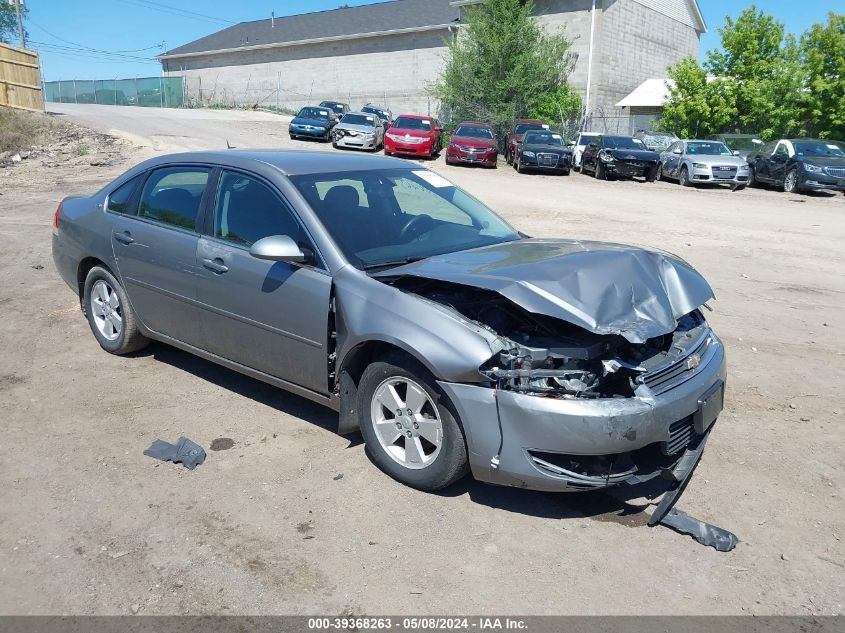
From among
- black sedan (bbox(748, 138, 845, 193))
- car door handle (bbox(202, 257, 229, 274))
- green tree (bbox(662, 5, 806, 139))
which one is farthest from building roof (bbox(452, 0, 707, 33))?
car door handle (bbox(202, 257, 229, 274))

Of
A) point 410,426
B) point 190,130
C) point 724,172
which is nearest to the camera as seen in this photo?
point 410,426

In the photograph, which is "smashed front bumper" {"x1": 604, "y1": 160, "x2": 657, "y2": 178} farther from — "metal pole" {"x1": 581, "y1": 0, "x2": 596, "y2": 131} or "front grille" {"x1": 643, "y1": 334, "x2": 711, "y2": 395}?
"front grille" {"x1": 643, "y1": 334, "x2": 711, "y2": 395}

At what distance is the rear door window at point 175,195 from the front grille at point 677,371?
3100mm

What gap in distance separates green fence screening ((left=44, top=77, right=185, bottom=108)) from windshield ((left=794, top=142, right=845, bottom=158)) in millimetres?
49378

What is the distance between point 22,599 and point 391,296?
214 centimetres

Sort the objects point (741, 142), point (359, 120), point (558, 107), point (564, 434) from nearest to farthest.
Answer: point (564, 434) < point (741, 142) < point (359, 120) < point (558, 107)

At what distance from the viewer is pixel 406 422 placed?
3908mm

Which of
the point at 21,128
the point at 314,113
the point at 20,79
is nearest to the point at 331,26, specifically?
the point at 314,113

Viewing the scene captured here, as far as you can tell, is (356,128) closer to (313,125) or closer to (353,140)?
(353,140)

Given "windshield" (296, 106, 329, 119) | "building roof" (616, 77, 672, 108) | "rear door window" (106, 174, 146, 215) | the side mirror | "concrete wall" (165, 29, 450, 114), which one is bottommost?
the side mirror

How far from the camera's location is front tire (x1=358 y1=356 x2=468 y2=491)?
3.70 m

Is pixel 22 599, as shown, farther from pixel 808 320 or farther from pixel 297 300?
pixel 808 320

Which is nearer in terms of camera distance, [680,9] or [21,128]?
[21,128]

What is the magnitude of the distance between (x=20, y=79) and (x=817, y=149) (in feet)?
96.2
